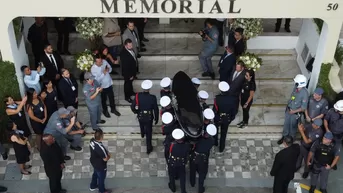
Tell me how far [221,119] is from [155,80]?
241 centimetres

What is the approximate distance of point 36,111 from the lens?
403 inches

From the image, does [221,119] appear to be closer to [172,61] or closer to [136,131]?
[136,131]

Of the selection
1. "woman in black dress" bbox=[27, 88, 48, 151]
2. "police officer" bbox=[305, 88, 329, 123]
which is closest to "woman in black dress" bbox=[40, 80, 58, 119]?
"woman in black dress" bbox=[27, 88, 48, 151]

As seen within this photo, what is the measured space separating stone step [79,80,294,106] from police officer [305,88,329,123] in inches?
57.4

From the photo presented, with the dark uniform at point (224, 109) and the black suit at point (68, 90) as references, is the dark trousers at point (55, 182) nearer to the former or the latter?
the black suit at point (68, 90)

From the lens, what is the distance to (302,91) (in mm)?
10352

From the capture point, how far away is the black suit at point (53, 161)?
360 inches

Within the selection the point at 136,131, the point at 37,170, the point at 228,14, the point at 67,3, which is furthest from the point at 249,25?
the point at 37,170

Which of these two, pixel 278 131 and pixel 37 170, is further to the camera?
pixel 278 131

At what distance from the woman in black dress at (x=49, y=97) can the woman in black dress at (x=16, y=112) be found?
39 centimetres

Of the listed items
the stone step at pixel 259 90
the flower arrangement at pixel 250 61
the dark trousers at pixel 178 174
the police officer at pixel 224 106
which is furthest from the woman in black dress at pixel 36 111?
the flower arrangement at pixel 250 61

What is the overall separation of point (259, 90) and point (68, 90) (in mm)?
4404

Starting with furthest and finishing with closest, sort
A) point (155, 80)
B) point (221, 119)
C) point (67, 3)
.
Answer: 1. point (155, 80)
2. point (221, 119)
3. point (67, 3)

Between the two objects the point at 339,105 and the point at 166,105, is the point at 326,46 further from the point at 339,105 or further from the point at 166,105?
the point at 166,105
